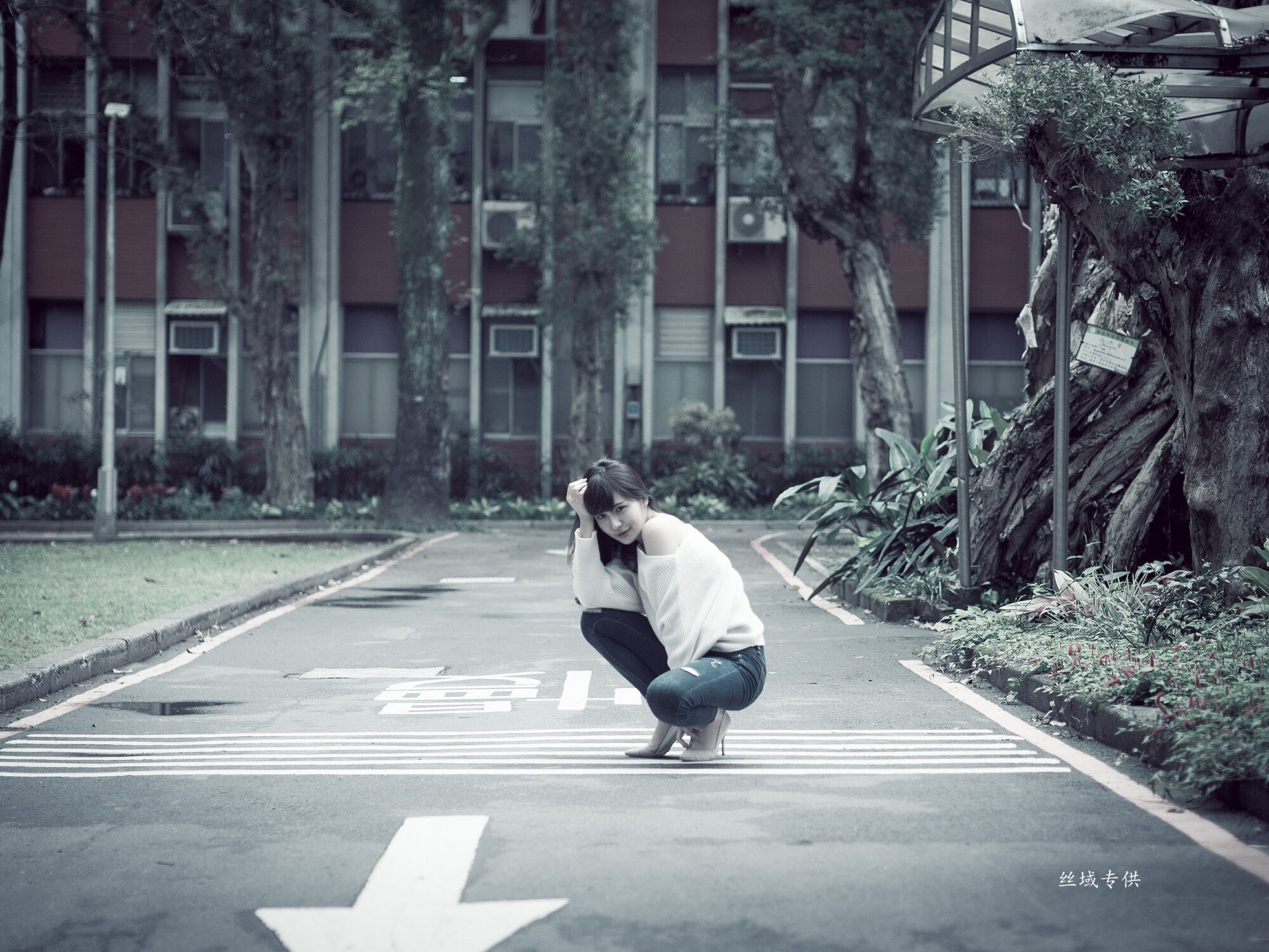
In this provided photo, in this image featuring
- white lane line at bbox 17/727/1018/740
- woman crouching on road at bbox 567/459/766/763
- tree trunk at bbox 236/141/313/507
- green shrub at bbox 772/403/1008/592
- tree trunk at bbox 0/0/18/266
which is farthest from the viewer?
tree trunk at bbox 236/141/313/507

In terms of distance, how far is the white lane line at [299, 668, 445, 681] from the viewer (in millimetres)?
10047

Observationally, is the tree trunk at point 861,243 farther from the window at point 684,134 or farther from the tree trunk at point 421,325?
the window at point 684,134

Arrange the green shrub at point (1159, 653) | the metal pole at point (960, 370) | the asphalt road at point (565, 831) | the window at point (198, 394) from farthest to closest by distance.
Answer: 1. the window at point (198, 394)
2. the metal pole at point (960, 370)
3. the green shrub at point (1159, 653)
4. the asphalt road at point (565, 831)

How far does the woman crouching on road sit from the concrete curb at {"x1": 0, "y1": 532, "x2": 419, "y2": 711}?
3.89 m

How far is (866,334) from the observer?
21375 millimetres

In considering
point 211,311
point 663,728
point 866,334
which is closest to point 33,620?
point 663,728

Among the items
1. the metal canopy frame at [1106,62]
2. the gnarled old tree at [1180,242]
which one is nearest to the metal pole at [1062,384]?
the metal canopy frame at [1106,62]

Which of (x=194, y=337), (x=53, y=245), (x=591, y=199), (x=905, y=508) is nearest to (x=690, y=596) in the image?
(x=905, y=508)

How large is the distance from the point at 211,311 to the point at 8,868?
89.5ft

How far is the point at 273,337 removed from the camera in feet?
93.7

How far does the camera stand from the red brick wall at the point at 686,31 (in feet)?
103

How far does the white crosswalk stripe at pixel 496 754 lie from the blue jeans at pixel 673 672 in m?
0.30

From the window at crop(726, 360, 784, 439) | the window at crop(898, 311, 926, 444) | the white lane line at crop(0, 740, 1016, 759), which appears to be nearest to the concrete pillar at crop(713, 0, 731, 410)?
the window at crop(726, 360, 784, 439)

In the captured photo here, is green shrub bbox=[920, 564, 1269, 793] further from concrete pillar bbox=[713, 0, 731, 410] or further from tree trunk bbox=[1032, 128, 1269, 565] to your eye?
concrete pillar bbox=[713, 0, 731, 410]
